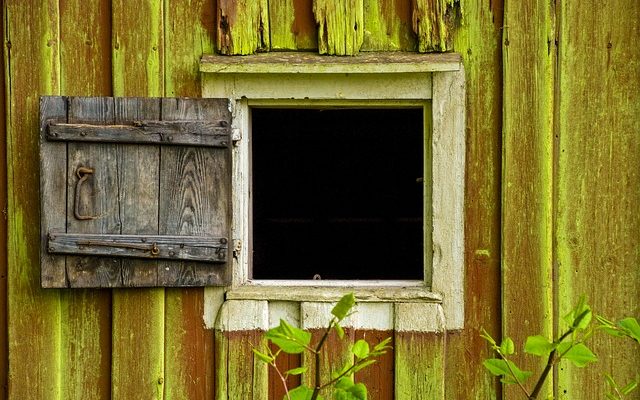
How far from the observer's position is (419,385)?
3.26 meters

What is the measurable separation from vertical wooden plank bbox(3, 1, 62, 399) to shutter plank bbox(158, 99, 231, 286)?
54 centimetres

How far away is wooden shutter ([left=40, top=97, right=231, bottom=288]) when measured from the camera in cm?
316

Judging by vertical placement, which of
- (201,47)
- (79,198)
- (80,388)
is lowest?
(80,388)

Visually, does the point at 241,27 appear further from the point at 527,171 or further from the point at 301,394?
the point at 301,394

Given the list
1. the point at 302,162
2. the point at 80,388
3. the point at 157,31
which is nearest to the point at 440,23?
the point at 157,31

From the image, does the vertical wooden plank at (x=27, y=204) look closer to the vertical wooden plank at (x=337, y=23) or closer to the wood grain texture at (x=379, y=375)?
the vertical wooden plank at (x=337, y=23)

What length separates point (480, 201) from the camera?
10.7 feet

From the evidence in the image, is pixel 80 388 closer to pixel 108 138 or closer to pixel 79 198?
pixel 79 198

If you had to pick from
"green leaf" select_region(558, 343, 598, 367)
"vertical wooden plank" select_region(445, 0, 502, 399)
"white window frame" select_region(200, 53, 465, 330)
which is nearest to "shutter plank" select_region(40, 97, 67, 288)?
"white window frame" select_region(200, 53, 465, 330)

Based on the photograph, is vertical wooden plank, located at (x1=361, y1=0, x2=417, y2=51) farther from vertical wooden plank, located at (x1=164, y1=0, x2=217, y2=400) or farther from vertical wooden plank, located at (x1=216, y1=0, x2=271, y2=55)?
vertical wooden plank, located at (x1=164, y1=0, x2=217, y2=400)

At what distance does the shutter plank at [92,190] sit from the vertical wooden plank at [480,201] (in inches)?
53.4

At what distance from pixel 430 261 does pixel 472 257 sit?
0.16 metres

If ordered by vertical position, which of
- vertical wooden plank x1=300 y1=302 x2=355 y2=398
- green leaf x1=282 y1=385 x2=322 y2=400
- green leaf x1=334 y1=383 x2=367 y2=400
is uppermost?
green leaf x1=334 y1=383 x2=367 y2=400

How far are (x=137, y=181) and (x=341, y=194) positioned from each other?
4787 mm
